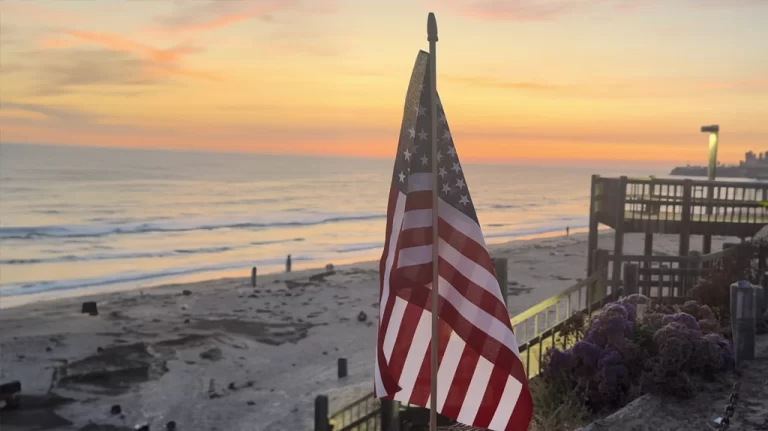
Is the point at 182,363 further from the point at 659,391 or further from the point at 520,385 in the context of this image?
the point at 520,385

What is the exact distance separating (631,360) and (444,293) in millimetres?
4119

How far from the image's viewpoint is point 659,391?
7.33m

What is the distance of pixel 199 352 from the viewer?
19.6 meters

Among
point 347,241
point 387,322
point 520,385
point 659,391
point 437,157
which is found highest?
point 437,157

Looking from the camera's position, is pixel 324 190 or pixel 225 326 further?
pixel 324 190

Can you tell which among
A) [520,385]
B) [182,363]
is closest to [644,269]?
[520,385]

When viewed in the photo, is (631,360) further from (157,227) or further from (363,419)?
(157,227)

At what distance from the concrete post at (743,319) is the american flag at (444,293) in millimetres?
4711

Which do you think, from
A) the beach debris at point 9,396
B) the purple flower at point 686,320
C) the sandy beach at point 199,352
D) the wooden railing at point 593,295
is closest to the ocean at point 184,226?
the sandy beach at point 199,352

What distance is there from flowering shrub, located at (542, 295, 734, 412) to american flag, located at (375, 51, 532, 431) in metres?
3.29

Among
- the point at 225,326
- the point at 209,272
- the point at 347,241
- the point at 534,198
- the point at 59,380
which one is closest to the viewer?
the point at 59,380

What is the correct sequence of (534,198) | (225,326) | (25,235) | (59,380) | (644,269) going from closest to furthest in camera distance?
(644,269) → (59,380) → (225,326) → (25,235) → (534,198)

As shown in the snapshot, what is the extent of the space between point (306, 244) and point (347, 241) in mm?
4112

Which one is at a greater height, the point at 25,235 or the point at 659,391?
the point at 659,391
